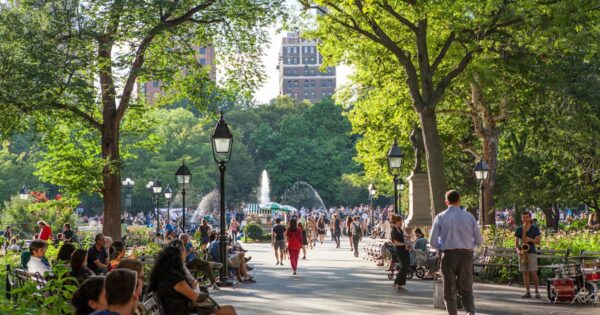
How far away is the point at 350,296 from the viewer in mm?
18391

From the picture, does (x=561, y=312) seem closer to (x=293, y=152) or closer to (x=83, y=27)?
(x=83, y=27)

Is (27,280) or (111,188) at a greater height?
(111,188)

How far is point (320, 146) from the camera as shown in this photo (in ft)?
335

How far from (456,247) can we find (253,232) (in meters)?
41.1

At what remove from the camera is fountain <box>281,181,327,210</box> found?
97.4 meters

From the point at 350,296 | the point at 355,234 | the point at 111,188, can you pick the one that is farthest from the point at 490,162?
the point at 350,296

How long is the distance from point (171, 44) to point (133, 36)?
9.44 feet

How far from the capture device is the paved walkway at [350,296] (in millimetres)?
15604

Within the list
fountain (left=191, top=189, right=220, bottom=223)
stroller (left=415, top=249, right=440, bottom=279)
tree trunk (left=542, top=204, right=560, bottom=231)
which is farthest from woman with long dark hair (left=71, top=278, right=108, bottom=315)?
fountain (left=191, top=189, right=220, bottom=223)

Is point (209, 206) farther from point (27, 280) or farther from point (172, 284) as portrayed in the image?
point (172, 284)

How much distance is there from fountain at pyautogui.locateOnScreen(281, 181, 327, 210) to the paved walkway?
70.0 metres

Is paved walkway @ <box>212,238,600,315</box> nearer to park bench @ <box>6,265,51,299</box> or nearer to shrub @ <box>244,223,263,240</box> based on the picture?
park bench @ <box>6,265,51,299</box>

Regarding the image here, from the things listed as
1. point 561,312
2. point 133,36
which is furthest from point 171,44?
point 561,312

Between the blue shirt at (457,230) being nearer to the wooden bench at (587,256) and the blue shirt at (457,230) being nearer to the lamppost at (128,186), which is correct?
the wooden bench at (587,256)
